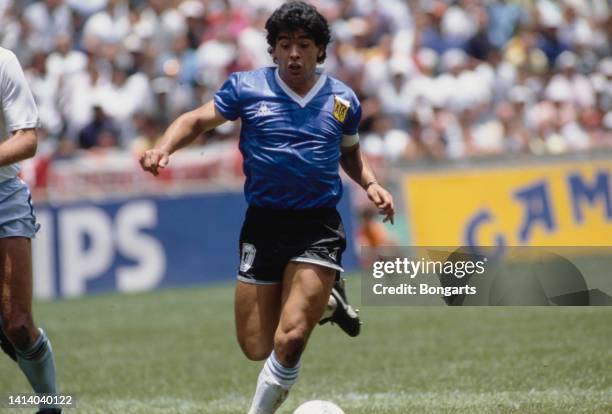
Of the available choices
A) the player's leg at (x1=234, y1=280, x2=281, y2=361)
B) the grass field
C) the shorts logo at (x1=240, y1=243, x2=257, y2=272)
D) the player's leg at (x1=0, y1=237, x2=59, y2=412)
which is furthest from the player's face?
the grass field

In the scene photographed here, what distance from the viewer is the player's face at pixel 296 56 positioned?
682cm

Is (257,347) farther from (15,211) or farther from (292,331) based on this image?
(15,211)

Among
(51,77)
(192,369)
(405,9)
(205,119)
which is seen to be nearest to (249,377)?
(192,369)

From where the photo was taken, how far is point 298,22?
6797 millimetres

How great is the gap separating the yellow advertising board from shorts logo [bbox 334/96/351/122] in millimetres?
9449

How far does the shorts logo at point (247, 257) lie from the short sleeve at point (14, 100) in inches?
53.2

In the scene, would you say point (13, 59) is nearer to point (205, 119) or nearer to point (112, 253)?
point (205, 119)

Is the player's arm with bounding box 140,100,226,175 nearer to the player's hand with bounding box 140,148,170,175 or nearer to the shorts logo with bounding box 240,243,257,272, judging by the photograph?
the player's hand with bounding box 140,148,170,175

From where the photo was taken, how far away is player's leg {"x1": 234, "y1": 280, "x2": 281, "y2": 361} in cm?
696

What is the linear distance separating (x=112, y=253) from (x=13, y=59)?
852cm

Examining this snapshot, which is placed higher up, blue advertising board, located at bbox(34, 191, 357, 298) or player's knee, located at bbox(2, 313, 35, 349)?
player's knee, located at bbox(2, 313, 35, 349)

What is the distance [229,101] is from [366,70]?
12.2 metres

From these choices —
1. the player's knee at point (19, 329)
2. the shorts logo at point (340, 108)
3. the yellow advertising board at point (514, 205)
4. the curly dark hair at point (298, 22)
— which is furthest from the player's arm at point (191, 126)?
the yellow advertising board at point (514, 205)

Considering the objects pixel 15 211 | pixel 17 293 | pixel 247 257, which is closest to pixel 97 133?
pixel 15 211
